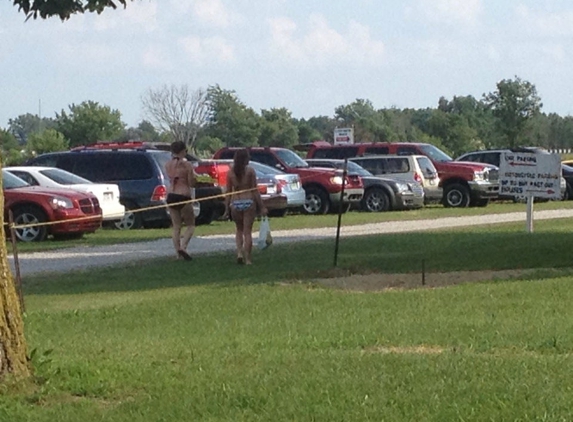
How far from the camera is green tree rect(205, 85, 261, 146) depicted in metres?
63.5

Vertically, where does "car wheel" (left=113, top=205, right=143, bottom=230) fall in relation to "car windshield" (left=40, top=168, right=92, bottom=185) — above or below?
below

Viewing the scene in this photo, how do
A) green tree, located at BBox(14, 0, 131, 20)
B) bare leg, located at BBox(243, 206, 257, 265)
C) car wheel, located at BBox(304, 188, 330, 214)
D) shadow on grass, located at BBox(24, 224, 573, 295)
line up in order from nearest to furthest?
green tree, located at BBox(14, 0, 131, 20) < shadow on grass, located at BBox(24, 224, 573, 295) < bare leg, located at BBox(243, 206, 257, 265) < car wheel, located at BBox(304, 188, 330, 214)

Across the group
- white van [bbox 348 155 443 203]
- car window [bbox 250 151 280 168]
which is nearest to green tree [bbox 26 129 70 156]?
white van [bbox 348 155 443 203]

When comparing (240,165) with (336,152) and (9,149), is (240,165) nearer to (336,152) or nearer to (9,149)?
(336,152)

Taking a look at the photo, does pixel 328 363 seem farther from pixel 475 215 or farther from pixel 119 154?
pixel 475 215

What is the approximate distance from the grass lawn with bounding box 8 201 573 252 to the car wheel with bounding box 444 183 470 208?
0.36m

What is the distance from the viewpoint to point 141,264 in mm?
17859

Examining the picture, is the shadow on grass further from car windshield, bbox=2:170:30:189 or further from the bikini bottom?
car windshield, bbox=2:170:30:189

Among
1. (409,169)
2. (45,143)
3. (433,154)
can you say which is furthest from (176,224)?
(45,143)

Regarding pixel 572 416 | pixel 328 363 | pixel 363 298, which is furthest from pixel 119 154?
pixel 572 416

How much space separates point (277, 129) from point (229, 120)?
556 centimetres

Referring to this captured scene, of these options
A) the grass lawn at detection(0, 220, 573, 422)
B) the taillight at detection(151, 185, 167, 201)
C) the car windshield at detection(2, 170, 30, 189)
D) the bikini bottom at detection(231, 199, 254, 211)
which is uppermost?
the car windshield at detection(2, 170, 30, 189)

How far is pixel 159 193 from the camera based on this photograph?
25516 mm

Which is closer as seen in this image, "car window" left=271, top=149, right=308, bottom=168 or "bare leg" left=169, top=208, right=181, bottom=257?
"bare leg" left=169, top=208, right=181, bottom=257
